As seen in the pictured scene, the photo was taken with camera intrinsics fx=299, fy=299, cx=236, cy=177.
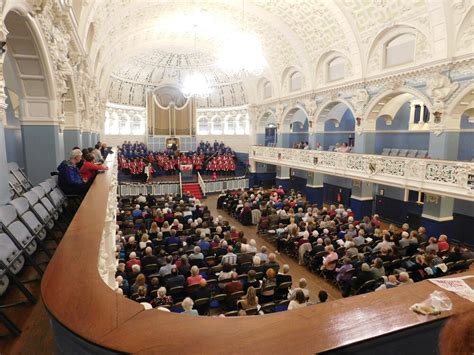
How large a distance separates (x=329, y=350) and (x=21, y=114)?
292 inches

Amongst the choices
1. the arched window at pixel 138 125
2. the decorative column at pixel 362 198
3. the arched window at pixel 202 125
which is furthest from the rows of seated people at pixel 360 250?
the arched window at pixel 138 125

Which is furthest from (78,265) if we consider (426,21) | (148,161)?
(148,161)

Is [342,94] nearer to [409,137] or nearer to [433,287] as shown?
[409,137]

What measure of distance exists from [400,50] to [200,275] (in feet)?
40.2

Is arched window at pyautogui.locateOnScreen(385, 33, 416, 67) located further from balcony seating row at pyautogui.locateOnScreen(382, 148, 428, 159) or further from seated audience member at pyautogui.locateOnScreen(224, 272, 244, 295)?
seated audience member at pyautogui.locateOnScreen(224, 272, 244, 295)

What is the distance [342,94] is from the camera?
1573 centimetres

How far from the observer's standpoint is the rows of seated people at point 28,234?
2934 mm

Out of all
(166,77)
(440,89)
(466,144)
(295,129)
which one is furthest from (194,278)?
(166,77)

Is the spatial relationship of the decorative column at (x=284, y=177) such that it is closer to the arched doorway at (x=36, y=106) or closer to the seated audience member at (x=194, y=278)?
the seated audience member at (x=194, y=278)

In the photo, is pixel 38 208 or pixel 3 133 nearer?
pixel 3 133

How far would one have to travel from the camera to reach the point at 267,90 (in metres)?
23.4

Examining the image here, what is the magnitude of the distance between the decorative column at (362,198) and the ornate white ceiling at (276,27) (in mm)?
5362

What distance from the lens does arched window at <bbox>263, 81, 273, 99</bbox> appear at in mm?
22969

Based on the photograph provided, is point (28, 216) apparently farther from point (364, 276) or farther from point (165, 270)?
point (364, 276)
